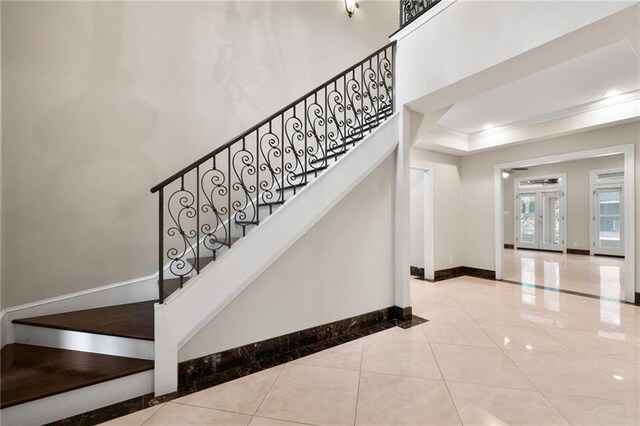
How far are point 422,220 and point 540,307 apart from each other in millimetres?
2574

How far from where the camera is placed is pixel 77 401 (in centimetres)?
187

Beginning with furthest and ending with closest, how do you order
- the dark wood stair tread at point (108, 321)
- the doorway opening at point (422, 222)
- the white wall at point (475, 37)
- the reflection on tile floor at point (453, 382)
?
the doorway opening at point (422, 222)
the dark wood stair tread at point (108, 321)
the white wall at point (475, 37)
the reflection on tile floor at point (453, 382)

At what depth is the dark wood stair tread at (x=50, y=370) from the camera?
180 centimetres

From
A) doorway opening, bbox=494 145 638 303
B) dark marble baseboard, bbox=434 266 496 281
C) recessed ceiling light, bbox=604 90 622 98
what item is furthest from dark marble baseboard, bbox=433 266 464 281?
recessed ceiling light, bbox=604 90 622 98

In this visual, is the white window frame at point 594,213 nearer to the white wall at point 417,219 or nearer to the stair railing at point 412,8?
the white wall at point 417,219

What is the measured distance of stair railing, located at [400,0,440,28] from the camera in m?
3.19

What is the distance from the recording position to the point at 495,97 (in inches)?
159

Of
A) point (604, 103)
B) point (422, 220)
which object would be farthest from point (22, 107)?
point (604, 103)

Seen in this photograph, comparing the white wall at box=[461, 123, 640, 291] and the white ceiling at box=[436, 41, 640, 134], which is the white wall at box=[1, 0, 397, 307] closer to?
the white ceiling at box=[436, 41, 640, 134]

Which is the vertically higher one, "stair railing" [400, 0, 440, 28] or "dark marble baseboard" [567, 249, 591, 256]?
"stair railing" [400, 0, 440, 28]

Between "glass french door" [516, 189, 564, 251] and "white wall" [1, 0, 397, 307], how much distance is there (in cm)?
1107

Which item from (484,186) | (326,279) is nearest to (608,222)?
(484,186)

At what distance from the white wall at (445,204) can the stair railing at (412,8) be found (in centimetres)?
251

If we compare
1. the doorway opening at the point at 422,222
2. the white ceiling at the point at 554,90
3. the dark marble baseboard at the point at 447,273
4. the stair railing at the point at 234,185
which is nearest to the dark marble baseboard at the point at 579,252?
the dark marble baseboard at the point at 447,273
